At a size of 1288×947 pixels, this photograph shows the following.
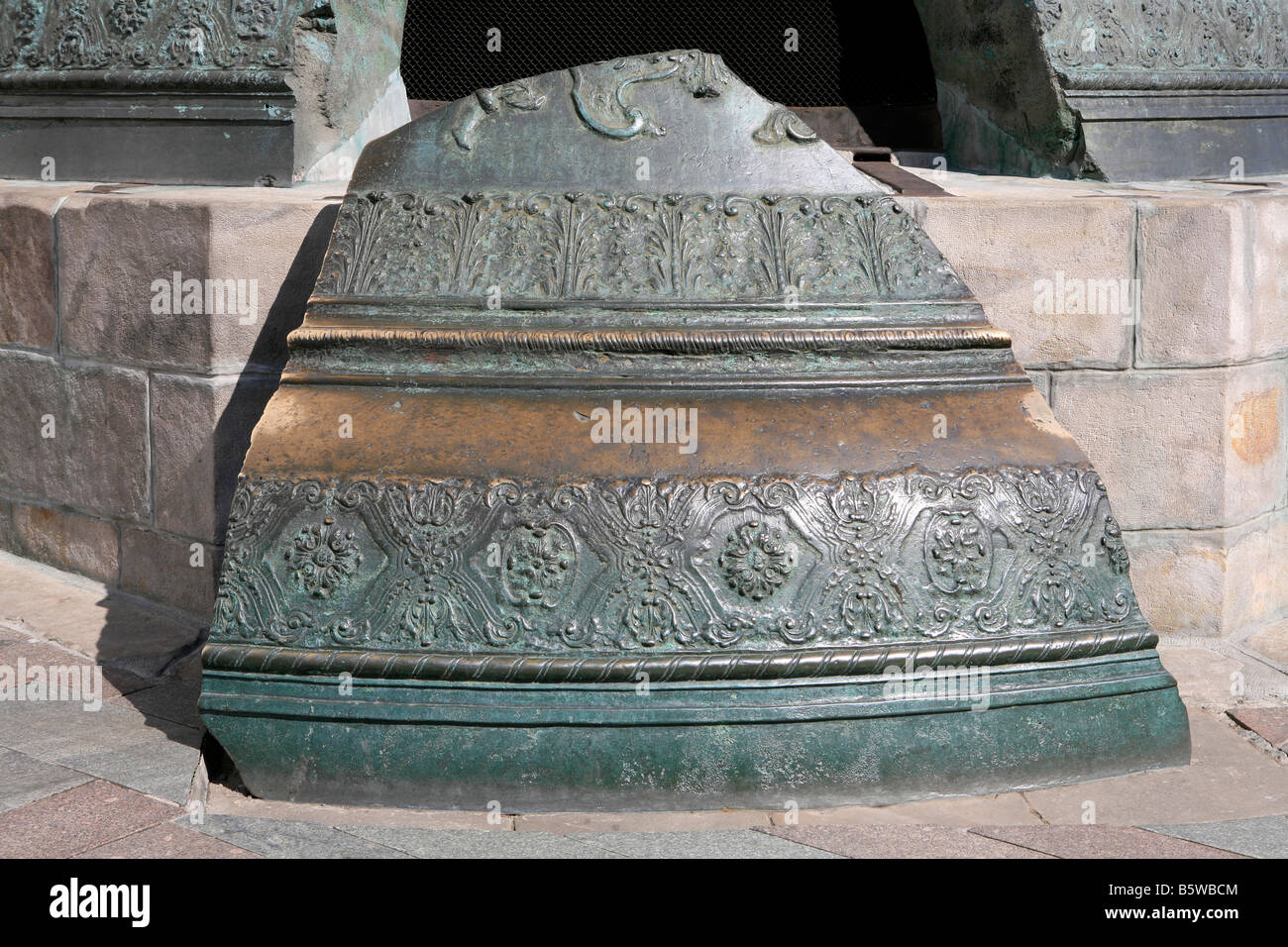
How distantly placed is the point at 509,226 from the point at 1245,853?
1.85 metres

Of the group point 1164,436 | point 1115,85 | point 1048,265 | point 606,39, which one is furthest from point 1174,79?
point 606,39

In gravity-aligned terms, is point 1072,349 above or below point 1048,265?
below

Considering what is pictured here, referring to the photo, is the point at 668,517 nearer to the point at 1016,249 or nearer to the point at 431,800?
the point at 431,800

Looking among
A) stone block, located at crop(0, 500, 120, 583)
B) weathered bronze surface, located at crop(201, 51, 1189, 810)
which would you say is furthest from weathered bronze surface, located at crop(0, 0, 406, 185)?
weathered bronze surface, located at crop(201, 51, 1189, 810)

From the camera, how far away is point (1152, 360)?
3449 mm

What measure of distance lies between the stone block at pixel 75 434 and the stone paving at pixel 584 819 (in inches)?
35.3

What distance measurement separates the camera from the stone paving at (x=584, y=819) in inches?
94.7

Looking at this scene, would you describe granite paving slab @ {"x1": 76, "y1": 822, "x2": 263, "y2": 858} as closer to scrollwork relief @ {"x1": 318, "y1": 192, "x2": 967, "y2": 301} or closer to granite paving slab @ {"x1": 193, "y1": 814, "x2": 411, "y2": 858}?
granite paving slab @ {"x1": 193, "y1": 814, "x2": 411, "y2": 858}

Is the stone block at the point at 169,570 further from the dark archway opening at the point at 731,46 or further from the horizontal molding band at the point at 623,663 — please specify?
the dark archway opening at the point at 731,46

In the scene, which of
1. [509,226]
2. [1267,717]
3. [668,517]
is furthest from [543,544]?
[1267,717]

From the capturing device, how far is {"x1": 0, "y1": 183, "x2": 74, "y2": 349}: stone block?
3855 mm

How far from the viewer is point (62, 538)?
4.05 m

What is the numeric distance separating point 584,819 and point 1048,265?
5.82ft

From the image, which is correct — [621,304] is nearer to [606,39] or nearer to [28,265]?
[28,265]
